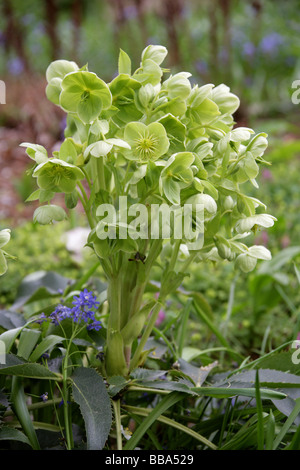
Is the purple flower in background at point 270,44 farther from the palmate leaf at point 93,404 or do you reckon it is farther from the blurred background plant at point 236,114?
the palmate leaf at point 93,404

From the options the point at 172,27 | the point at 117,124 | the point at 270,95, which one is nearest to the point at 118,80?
the point at 117,124

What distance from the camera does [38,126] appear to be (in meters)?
3.08

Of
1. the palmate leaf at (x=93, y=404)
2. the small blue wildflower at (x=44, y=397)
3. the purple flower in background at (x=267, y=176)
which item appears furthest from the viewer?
the purple flower in background at (x=267, y=176)

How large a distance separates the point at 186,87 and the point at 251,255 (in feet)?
0.83

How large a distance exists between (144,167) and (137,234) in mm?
88

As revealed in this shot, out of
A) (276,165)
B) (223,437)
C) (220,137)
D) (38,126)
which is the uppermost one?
(38,126)

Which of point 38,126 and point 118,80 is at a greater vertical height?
point 38,126

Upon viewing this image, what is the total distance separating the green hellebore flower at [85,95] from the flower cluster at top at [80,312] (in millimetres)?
265

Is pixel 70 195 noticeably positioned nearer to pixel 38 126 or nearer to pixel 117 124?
pixel 117 124

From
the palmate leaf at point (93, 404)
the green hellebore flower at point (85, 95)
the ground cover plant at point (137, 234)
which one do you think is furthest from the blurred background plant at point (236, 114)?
the green hellebore flower at point (85, 95)

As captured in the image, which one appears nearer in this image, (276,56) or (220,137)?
(220,137)

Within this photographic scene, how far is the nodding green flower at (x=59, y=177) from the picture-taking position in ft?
2.22

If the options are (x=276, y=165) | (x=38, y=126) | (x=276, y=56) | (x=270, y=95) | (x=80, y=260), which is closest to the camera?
(x=80, y=260)

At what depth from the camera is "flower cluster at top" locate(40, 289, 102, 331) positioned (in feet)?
2.51
